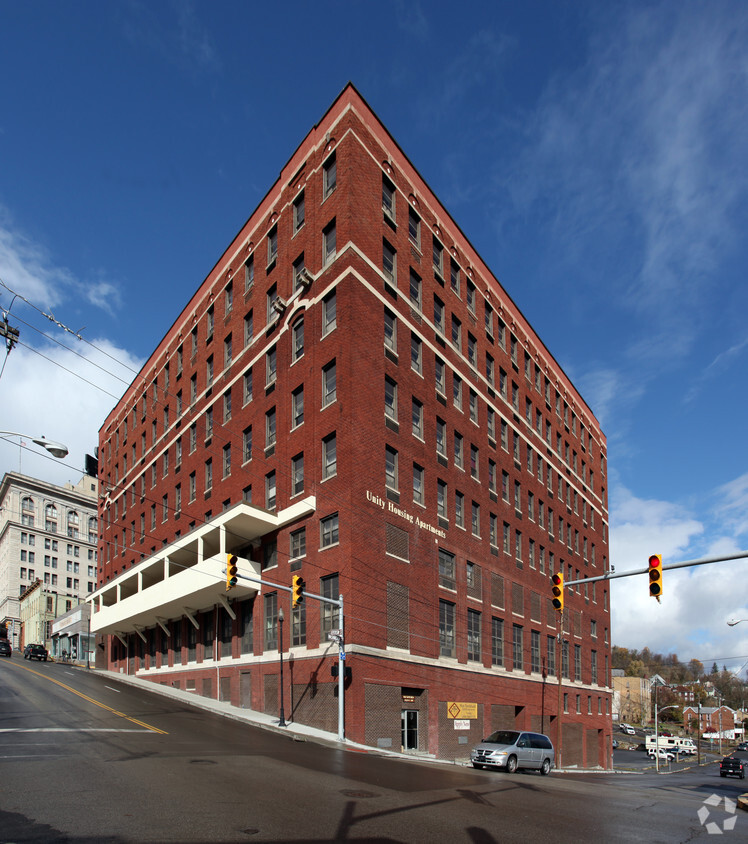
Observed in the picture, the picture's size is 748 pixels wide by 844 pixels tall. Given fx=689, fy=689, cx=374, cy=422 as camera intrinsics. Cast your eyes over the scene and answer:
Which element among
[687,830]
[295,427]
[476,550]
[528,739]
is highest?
[295,427]

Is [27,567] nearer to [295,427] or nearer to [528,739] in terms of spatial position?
[295,427]

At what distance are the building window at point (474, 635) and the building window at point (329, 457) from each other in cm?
1344

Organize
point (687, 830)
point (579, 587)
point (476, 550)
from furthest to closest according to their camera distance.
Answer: point (579, 587), point (476, 550), point (687, 830)

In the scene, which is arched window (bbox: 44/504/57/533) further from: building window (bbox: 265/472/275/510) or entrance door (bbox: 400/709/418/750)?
entrance door (bbox: 400/709/418/750)

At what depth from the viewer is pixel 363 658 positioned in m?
29.5

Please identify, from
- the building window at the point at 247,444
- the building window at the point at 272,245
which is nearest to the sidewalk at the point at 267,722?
the building window at the point at 247,444

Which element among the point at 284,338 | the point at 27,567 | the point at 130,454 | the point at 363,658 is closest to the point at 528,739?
the point at 363,658

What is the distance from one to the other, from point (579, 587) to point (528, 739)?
37.6m

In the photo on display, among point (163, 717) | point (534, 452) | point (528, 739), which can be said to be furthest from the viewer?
point (534, 452)

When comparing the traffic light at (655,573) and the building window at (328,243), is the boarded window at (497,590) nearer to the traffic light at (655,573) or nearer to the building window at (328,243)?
the building window at (328,243)

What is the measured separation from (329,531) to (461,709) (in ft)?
42.8

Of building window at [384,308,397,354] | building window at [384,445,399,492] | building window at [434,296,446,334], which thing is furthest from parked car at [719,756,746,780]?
building window at [384,308,397,354]

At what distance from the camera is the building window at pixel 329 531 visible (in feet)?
105

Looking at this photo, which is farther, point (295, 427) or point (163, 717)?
point (295, 427)
